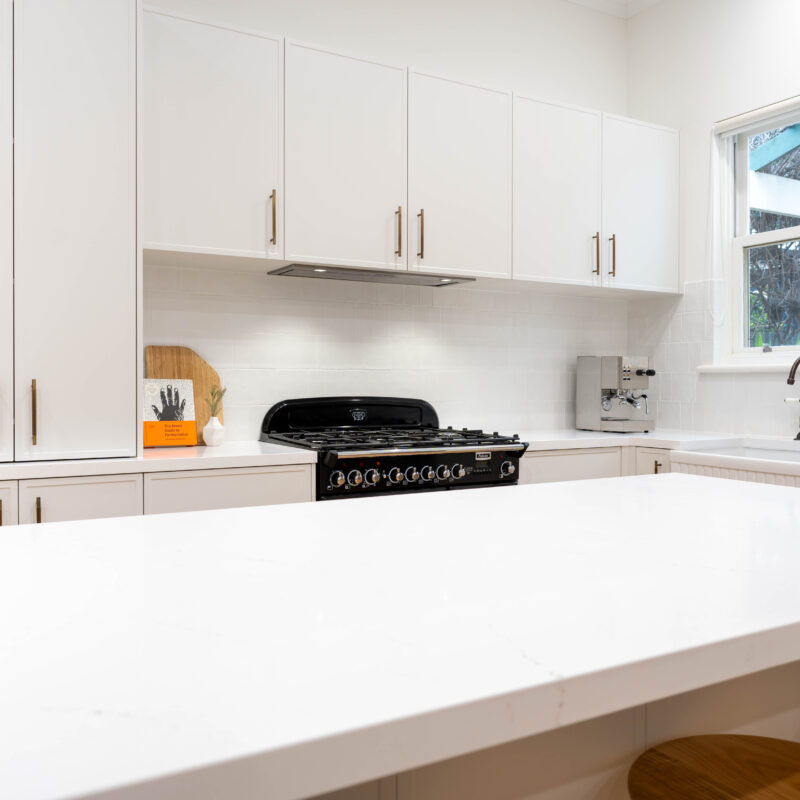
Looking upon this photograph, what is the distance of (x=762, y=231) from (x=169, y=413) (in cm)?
294

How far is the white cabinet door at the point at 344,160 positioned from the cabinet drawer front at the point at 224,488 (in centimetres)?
86

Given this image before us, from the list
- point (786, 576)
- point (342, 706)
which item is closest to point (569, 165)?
point (786, 576)

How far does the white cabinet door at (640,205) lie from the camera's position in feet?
12.3

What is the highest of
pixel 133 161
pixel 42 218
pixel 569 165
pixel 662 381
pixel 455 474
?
pixel 569 165

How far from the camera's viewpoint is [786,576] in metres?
0.94

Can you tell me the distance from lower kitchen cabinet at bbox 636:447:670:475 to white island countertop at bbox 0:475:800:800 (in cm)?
219

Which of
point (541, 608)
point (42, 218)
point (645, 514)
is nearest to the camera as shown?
point (541, 608)

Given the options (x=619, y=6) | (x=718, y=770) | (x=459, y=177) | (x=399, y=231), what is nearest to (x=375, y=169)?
(x=399, y=231)

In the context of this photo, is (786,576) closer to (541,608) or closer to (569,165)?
(541,608)

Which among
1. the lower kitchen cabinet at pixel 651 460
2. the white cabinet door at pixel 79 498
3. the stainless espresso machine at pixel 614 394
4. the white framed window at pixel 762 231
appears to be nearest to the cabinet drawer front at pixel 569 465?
the lower kitchen cabinet at pixel 651 460

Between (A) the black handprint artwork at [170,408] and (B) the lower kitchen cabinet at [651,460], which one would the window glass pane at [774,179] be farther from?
(A) the black handprint artwork at [170,408]

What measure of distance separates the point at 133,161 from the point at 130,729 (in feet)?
7.58

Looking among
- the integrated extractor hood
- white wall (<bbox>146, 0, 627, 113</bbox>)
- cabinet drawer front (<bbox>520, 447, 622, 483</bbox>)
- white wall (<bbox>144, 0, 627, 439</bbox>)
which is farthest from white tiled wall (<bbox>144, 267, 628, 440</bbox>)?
white wall (<bbox>146, 0, 627, 113</bbox>)

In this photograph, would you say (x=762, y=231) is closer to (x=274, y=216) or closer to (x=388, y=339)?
(x=388, y=339)
